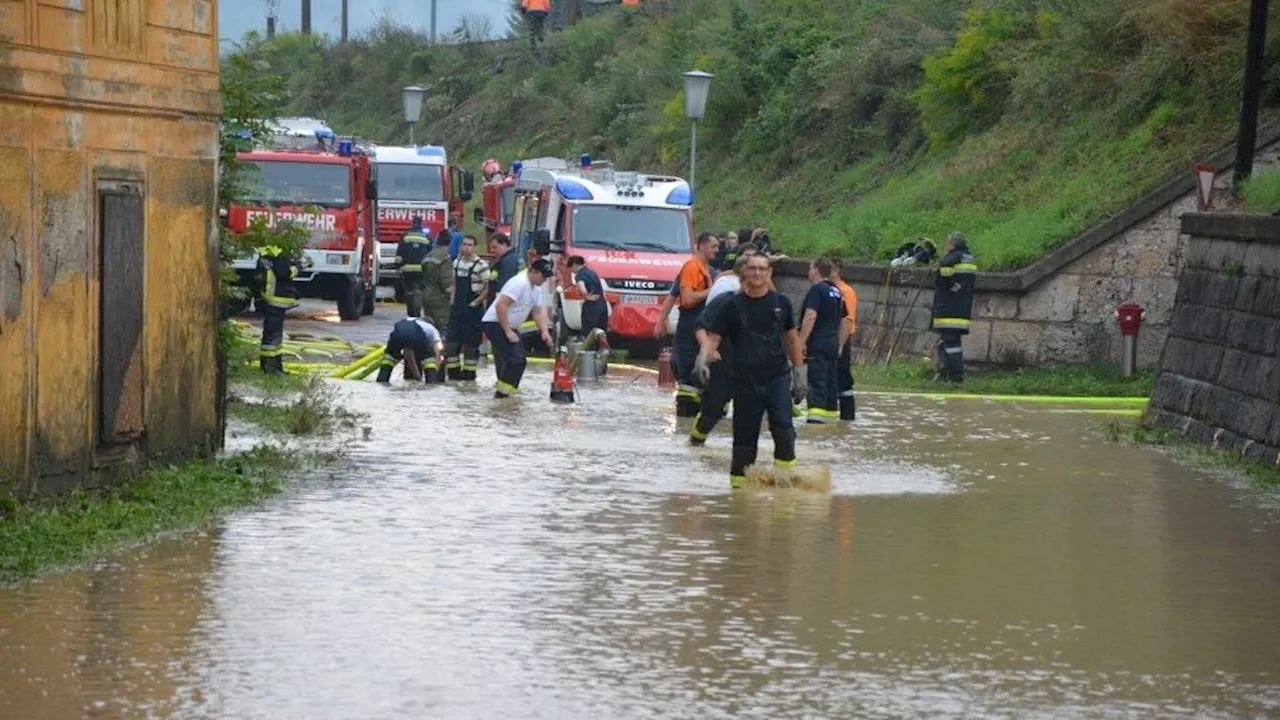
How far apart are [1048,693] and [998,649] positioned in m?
0.83

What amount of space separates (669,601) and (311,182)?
24450 mm

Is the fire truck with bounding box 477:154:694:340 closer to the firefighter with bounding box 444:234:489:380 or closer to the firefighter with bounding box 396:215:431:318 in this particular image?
the firefighter with bounding box 396:215:431:318

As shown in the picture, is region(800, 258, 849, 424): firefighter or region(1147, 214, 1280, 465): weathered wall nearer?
region(1147, 214, 1280, 465): weathered wall

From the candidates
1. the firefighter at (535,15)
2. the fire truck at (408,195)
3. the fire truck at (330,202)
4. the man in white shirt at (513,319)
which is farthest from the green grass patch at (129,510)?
the firefighter at (535,15)

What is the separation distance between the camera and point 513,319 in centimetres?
2094

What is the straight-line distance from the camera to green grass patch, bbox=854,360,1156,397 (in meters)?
23.8

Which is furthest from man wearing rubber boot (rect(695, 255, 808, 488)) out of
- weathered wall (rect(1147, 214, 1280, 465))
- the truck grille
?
the truck grille

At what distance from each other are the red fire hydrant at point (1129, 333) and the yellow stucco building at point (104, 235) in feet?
41.9

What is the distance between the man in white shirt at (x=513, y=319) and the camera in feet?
67.9

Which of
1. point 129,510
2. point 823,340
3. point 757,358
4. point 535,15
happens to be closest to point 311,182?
point 823,340

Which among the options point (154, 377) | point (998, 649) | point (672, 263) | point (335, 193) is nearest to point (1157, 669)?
point (998, 649)

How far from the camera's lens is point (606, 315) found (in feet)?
85.8

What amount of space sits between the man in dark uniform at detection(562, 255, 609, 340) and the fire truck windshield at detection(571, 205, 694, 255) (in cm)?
282

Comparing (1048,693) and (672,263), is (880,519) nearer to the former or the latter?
(1048,693)
